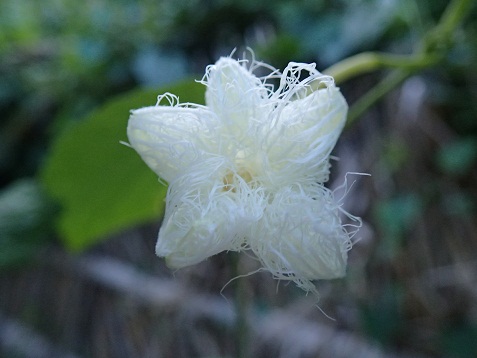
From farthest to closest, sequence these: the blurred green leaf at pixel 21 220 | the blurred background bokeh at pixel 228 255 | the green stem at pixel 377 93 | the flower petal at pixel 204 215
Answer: the blurred green leaf at pixel 21 220 → the blurred background bokeh at pixel 228 255 → the green stem at pixel 377 93 → the flower petal at pixel 204 215

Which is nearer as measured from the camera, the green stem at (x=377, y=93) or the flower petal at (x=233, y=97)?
the flower petal at (x=233, y=97)

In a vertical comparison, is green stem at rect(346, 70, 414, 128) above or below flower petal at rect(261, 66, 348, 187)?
below

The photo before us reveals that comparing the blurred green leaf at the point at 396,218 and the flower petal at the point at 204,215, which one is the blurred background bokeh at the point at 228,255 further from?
the flower petal at the point at 204,215

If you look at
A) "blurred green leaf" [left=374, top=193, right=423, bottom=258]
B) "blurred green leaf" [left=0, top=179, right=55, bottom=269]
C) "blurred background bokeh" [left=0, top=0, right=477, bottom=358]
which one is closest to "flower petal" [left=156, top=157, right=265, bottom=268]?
"blurred background bokeh" [left=0, top=0, right=477, bottom=358]

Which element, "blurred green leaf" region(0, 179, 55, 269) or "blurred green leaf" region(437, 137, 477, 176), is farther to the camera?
"blurred green leaf" region(0, 179, 55, 269)

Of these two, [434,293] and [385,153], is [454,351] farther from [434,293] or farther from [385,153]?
[385,153]

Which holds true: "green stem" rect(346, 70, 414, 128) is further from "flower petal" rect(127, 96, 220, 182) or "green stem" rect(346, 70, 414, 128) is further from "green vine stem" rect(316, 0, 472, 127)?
"flower petal" rect(127, 96, 220, 182)

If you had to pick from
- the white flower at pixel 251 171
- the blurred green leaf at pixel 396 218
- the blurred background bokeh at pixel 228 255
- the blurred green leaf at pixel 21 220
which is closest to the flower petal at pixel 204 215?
the white flower at pixel 251 171

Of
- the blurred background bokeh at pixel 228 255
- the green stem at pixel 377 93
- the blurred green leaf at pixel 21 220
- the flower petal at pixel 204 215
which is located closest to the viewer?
the flower petal at pixel 204 215
